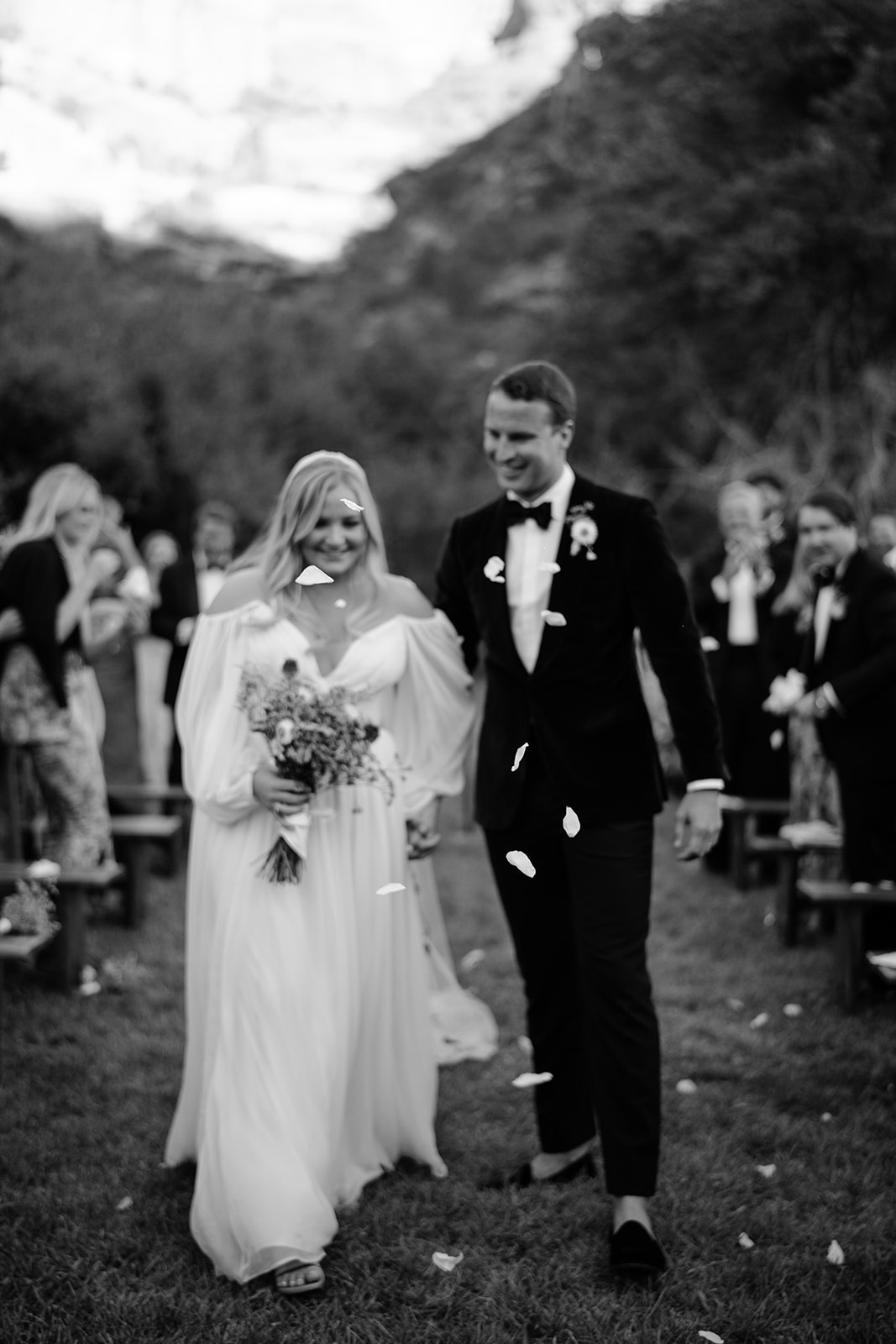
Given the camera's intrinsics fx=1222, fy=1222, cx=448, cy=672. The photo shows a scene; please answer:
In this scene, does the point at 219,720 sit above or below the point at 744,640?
below

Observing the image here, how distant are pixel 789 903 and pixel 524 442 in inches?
157

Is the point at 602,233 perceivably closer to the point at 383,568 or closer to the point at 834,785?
the point at 834,785

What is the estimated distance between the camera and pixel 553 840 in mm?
3668

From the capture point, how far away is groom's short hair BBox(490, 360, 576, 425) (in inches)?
139

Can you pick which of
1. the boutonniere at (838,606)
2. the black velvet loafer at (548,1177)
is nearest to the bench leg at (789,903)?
the boutonniere at (838,606)

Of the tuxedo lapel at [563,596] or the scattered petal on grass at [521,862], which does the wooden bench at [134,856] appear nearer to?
the scattered petal on grass at [521,862]

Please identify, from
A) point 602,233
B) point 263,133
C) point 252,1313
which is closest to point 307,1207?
point 252,1313

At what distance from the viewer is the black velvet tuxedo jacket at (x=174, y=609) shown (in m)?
9.76

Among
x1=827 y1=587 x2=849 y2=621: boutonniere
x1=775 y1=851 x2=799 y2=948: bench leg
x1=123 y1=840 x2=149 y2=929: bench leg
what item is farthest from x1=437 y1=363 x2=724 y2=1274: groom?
x1=123 y1=840 x2=149 y2=929: bench leg

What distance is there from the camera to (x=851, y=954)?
5551 millimetres

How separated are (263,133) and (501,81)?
951cm

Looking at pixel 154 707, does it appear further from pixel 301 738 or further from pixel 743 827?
pixel 301 738

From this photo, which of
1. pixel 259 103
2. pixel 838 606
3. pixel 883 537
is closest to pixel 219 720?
pixel 838 606

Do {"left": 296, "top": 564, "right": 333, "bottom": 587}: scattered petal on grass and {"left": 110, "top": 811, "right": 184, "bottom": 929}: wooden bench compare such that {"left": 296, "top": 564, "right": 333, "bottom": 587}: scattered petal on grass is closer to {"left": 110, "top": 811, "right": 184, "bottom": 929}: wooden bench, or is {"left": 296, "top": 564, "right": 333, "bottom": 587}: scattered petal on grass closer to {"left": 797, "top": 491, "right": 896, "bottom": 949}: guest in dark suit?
{"left": 797, "top": 491, "right": 896, "bottom": 949}: guest in dark suit
